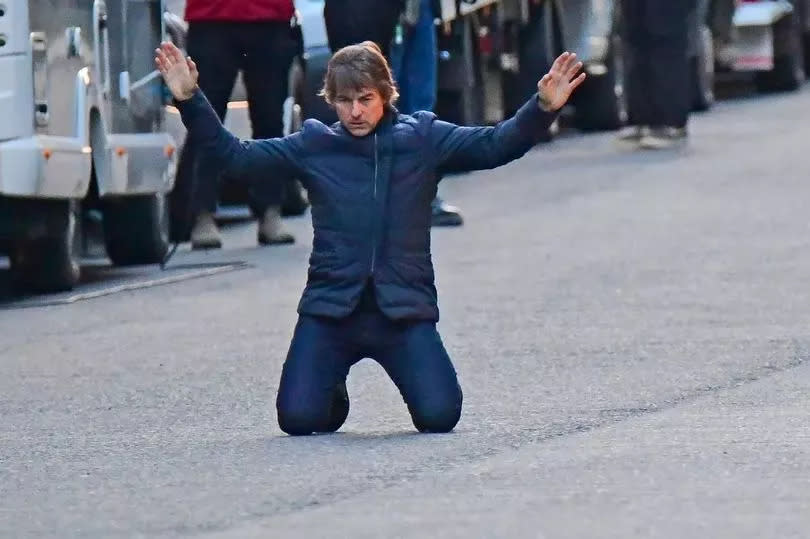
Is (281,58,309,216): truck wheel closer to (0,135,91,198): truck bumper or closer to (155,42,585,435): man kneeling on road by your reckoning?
(0,135,91,198): truck bumper

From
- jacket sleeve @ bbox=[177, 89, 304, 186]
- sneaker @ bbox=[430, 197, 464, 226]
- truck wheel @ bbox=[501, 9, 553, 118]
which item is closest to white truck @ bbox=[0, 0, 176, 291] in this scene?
sneaker @ bbox=[430, 197, 464, 226]

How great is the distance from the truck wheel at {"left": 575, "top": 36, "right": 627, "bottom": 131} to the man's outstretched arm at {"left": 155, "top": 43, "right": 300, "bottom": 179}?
1380cm

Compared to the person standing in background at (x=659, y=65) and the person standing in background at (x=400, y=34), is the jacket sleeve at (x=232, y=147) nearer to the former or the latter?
the person standing in background at (x=400, y=34)

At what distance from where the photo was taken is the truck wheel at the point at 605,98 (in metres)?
21.5

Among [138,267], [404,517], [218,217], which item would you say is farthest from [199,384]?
[218,217]

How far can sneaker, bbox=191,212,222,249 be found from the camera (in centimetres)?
1392

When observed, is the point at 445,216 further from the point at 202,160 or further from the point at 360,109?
the point at 360,109

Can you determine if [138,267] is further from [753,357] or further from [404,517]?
[404,517]

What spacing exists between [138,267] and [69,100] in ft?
7.27

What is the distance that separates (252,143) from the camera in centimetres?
770

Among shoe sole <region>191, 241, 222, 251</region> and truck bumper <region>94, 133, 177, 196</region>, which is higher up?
truck bumper <region>94, 133, 177, 196</region>

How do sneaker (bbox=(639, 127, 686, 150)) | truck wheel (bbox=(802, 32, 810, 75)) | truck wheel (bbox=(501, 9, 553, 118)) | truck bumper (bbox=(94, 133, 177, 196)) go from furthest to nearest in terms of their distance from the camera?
truck wheel (bbox=(802, 32, 810, 75)) → truck wheel (bbox=(501, 9, 553, 118)) → sneaker (bbox=(639, 127, 686, 150)) → truck bumper (bbox=(94, 133, 177, 196))

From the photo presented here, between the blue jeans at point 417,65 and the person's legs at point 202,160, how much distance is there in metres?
0.81

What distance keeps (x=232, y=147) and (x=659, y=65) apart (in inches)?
444
